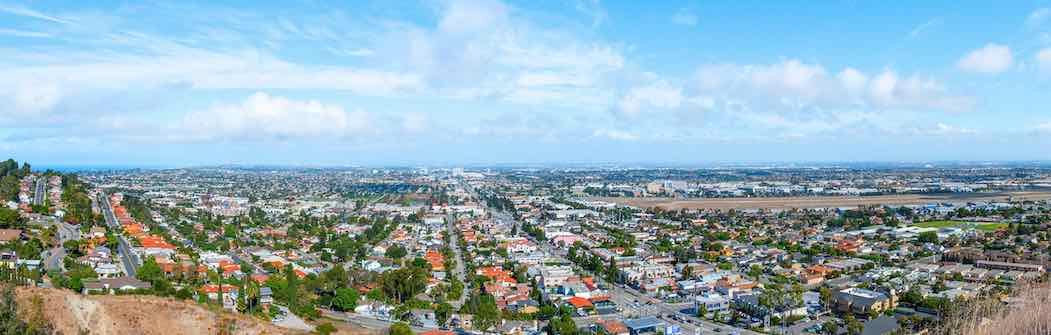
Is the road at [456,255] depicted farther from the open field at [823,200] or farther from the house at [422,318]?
the open field at [823,200]

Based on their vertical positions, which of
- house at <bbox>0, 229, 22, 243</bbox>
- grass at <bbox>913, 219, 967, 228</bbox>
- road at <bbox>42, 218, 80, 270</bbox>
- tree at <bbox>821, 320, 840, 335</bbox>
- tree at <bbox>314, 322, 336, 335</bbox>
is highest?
house at <bbox>0, 229, 22, 243</bbox>

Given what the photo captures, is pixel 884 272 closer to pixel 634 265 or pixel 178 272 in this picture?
pixel 634 265

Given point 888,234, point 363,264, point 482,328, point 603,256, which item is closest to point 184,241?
point 363,264

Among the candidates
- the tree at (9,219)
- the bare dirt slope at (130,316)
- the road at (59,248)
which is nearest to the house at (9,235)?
the tree at (9,219)

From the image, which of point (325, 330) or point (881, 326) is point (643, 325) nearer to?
point (881, 326)

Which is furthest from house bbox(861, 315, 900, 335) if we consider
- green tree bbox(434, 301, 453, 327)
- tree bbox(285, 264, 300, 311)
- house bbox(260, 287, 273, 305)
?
house bbox(260, 287, 273, 305)

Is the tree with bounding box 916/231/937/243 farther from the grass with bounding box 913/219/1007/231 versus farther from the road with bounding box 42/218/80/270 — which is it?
the road with bounding box 42/218/80/270
